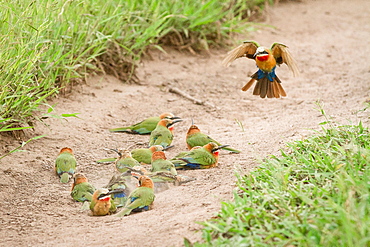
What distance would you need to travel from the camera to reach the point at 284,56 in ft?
14.8

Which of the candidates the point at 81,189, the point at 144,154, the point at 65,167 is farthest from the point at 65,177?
the point at 144,154

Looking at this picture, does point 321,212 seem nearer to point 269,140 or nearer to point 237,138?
point 269,140

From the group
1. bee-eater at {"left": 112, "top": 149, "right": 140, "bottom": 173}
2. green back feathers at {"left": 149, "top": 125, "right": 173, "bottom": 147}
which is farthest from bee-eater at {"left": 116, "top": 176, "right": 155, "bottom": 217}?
green back feathers at {"left": 149, "top": 125, "right": 173, "bottom": 147}

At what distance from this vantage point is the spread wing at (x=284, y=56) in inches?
176

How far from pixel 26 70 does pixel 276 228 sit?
2585 mm

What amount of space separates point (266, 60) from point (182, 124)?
148cm

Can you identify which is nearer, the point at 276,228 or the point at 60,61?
the point at 276,228

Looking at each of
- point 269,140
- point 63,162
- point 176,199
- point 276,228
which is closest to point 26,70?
point 63,162

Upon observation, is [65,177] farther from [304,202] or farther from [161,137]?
[304,202]

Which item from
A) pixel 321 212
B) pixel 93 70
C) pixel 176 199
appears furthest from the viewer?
pixel 93 70

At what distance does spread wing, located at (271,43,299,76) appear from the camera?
4473mm

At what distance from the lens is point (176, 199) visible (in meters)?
3.72

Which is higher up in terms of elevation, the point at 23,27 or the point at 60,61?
the point at 23,27

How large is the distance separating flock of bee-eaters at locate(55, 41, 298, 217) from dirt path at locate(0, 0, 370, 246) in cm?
10
